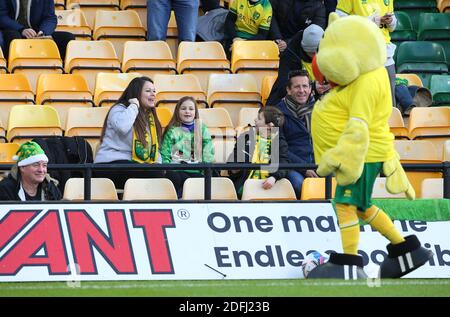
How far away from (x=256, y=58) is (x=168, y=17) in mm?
1061

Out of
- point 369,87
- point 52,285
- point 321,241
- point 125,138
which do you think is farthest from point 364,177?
point 125,138

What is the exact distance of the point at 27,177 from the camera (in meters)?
10.6

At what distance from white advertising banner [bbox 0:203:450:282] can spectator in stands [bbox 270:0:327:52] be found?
420cm

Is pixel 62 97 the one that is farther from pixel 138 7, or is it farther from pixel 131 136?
pixel 138 7

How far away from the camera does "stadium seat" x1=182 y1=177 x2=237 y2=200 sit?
11195 mm

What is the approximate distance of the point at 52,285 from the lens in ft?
31.1

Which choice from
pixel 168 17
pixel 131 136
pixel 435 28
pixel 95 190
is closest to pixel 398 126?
pixel 131 136

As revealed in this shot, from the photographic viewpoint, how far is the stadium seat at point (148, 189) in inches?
437

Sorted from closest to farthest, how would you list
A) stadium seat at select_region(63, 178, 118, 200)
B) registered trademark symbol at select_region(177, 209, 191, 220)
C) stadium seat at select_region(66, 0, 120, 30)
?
1. registered trademark symbol at select_region(177, 209, 191, 220)
2. stadium seat at select_region(63, 178, 118, 200)
3. stadium seat at select_region(66, 0, 120, 30)

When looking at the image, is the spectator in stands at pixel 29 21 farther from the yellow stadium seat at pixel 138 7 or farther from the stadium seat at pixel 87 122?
the stadium seat at pixel 87 122

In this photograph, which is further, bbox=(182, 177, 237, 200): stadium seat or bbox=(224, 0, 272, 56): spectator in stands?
bbox=(224, 0, 272, 56): spectator in stands

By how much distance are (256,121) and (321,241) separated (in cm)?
186

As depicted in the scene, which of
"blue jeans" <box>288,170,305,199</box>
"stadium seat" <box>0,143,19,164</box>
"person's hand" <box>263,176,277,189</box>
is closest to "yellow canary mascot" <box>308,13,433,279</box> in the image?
"person's hand" <box>263,176,277,189</box>

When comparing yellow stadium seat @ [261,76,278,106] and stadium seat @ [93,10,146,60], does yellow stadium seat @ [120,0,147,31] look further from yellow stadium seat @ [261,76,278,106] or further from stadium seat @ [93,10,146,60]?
yellow stadium seat @ [261,76,278,106]
